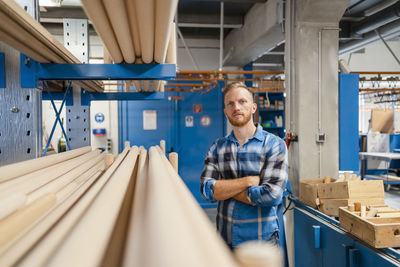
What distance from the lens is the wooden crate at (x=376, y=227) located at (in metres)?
1.72

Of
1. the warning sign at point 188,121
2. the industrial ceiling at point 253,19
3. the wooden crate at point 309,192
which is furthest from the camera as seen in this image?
the warning sign at point 188,121

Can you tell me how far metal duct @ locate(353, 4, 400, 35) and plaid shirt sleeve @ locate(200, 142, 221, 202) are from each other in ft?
11.1

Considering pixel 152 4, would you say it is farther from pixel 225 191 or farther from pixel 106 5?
pixel 225 191

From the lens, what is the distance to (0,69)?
117cm

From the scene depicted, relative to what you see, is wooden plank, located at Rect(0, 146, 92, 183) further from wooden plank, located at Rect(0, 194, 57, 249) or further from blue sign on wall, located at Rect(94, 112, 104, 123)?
blue sign on wall, located at Rect(94, 112, 104, 123)

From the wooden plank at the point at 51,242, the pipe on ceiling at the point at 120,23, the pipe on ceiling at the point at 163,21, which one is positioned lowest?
the wooden plank at the point at 51,242

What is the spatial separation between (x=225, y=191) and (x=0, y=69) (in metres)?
1.17

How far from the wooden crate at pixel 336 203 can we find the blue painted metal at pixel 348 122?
82 centimetres

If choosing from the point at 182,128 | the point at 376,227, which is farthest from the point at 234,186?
the point at 182,128

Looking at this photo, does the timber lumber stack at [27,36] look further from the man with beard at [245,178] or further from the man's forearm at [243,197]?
the man's forearm at [243,197]

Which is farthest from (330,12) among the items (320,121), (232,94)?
(232,94)

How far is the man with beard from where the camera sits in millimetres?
1543

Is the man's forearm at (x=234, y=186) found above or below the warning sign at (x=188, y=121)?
below

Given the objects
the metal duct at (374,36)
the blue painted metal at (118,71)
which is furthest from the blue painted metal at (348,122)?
the blue painted metal at (118,71)
